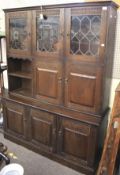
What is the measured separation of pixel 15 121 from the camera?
8.57ft

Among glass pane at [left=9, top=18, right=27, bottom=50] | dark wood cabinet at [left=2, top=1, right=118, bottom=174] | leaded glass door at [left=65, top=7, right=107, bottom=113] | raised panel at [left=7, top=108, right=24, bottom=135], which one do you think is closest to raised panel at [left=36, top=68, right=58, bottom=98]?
dark wood cabinet at [left=2, top=1, right=118, bottom=174]

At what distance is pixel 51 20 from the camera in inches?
78.1

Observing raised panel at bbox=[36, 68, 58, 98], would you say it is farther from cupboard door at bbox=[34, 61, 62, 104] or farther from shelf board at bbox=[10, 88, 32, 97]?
shelf board at bbox=[10, 88, 32, 97]

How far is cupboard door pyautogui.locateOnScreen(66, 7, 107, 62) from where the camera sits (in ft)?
5.57

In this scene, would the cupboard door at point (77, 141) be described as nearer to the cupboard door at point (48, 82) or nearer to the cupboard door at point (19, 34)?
the cupboard door at point (48, 82)

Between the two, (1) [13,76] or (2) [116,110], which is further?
(1) [13,76]

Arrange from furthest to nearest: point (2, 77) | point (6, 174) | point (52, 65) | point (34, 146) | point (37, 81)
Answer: point (2, 77)
point (34, 146)
point (37, 81)
point (52, 65)
point (6, 174)

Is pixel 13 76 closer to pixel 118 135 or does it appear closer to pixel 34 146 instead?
pixel 34 146

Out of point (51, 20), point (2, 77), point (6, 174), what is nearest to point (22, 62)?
point (2, 77)

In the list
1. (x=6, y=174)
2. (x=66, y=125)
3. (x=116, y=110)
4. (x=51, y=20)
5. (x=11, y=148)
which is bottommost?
(x=11, y=148)

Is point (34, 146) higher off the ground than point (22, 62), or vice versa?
point (22, 62)

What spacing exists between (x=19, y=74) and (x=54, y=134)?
3.00 feet

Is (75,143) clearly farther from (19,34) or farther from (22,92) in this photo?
(19,34)

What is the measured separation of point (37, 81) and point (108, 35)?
1008 mm
